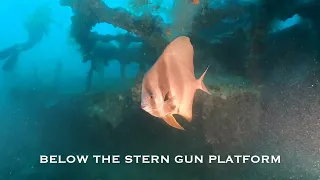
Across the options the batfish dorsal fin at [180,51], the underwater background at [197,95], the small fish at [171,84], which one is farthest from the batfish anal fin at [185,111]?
the underwater background at [197,95]

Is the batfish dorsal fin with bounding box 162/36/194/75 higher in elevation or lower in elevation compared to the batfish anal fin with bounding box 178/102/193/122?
higher

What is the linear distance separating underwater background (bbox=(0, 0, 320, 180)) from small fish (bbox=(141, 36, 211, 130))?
5.54 m

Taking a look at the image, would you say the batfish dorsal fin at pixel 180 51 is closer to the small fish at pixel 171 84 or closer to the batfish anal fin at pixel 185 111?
the small fish at pixel 171 84

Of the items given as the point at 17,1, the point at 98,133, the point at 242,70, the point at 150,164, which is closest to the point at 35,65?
the point at 17,1

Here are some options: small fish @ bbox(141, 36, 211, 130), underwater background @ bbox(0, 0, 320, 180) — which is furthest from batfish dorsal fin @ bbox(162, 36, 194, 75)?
underwater background @ bbox(0, 0, 320, 180)

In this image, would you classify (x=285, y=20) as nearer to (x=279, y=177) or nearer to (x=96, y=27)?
(x=279, y=177)

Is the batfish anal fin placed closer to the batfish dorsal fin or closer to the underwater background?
the batfish dorsal fin

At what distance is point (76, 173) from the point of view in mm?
9531

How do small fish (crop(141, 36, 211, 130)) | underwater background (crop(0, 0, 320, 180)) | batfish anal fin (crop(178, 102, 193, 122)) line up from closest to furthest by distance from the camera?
small fish (crop(141, 36, 211, 130)) < batfish anal fin (crop(178, 102, 193, 122)) < underwater background (crop(0, 0, 320, 180))

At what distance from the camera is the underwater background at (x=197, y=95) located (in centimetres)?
780

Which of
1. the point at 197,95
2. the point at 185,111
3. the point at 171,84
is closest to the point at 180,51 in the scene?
the point at 171,84

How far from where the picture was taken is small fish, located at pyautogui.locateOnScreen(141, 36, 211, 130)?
1.59 metres

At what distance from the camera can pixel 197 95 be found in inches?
346

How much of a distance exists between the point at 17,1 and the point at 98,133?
646 centimetres
